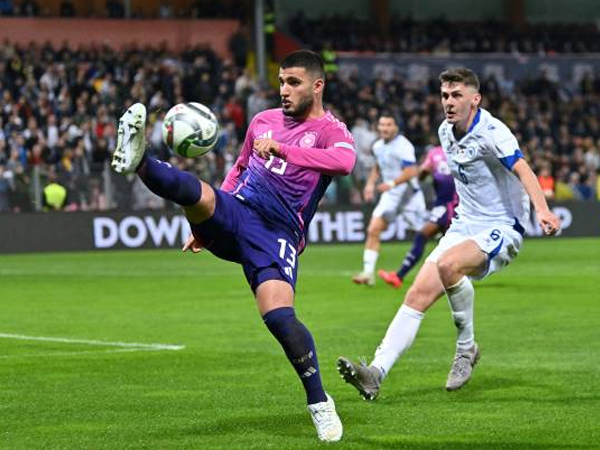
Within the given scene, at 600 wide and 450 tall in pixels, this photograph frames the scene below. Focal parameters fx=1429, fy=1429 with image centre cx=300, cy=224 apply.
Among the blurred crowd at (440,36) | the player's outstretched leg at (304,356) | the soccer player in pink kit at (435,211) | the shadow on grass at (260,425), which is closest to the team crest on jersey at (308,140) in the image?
the player's outstretched leg at (304,356)

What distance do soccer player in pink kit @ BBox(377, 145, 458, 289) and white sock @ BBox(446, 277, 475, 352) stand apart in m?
9.65

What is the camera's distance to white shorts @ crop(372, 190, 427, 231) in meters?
21.2

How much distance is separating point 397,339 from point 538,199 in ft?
4.49

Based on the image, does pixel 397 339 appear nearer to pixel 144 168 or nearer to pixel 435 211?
pixel 144 168

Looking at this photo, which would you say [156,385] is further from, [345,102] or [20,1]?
[20,1]

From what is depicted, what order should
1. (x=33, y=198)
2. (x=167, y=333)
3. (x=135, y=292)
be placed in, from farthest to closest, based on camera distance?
1. (x=33, y=198)
2. (x=135, y=292)
3. (x=167, y=333)

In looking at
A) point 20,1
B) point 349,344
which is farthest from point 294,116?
point 20,1

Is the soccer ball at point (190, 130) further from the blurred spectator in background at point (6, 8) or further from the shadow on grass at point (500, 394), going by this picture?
the blurred spectator in background at point (6, 8)

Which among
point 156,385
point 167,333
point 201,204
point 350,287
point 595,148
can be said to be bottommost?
point 595,148

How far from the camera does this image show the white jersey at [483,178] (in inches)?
405

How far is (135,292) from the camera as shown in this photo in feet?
65.5

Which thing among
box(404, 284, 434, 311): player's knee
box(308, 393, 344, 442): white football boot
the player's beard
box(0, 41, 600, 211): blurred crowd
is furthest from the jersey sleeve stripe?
box(0, 41, 600, 211): blurred crowd

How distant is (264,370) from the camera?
11391 millimetres

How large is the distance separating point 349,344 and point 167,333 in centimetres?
215
